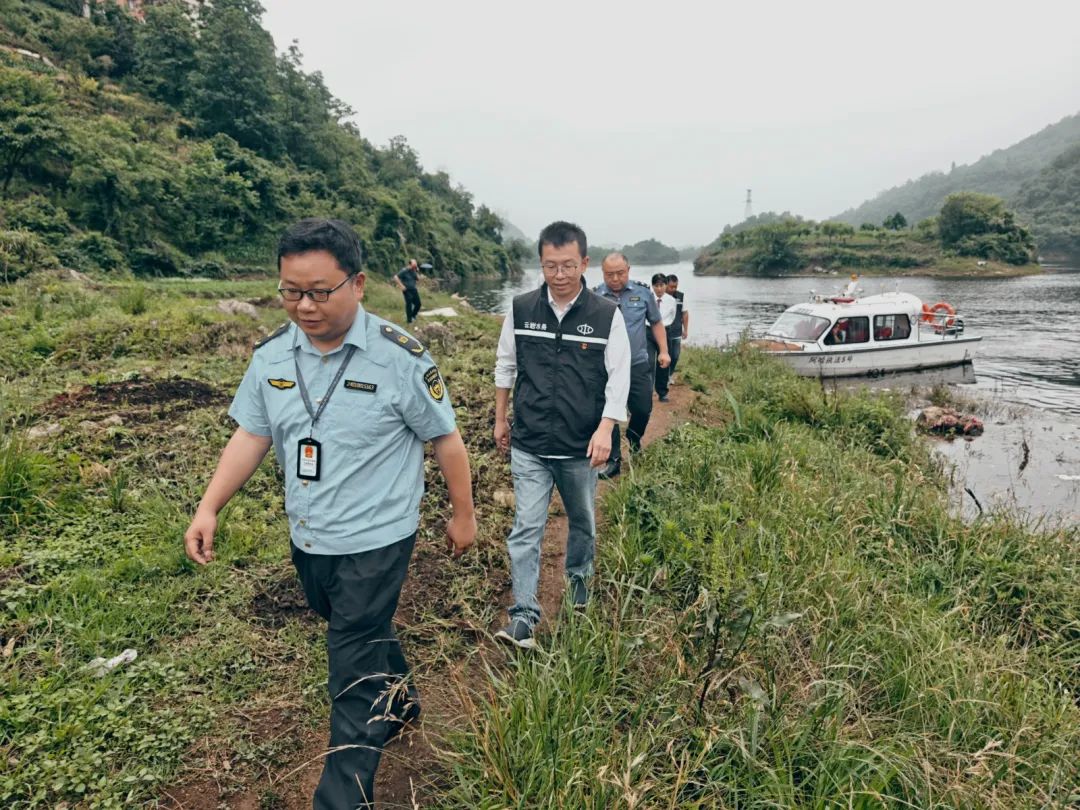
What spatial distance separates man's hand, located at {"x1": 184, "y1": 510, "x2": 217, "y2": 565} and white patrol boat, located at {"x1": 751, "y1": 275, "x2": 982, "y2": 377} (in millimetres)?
10994

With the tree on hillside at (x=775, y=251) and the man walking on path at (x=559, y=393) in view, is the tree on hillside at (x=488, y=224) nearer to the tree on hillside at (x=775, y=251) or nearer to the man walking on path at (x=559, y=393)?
the tree on hillside at (x=775, y=251)

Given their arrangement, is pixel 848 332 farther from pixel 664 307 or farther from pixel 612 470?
pixel 612 470

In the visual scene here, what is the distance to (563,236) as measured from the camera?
276 centimetres

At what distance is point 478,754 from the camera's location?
6.40 feet

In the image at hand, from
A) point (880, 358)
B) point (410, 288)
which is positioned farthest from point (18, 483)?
point (880, 358)

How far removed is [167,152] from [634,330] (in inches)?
1104

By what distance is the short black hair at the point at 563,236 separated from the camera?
9.04 feet

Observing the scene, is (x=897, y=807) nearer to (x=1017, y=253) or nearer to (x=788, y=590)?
(x=788, y=590)

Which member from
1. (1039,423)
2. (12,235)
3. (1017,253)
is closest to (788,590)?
(1039,423)

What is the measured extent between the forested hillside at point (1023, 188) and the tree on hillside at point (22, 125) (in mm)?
83563

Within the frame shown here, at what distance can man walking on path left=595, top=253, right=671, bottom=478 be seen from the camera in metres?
5.00

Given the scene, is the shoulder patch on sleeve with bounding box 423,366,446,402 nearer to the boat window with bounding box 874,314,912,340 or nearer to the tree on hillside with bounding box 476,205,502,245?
the boat window with bounding box 874,314,912,340

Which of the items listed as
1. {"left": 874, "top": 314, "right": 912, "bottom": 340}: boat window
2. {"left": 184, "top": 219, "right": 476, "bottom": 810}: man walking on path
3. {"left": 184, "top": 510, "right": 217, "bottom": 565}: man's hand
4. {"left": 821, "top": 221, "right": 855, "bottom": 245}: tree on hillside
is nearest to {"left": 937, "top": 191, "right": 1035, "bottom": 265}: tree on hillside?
{"left": 821, "top": 221, "right": 855, "bottom": 245}: tree on hillside

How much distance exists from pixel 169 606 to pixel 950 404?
11920 mm
